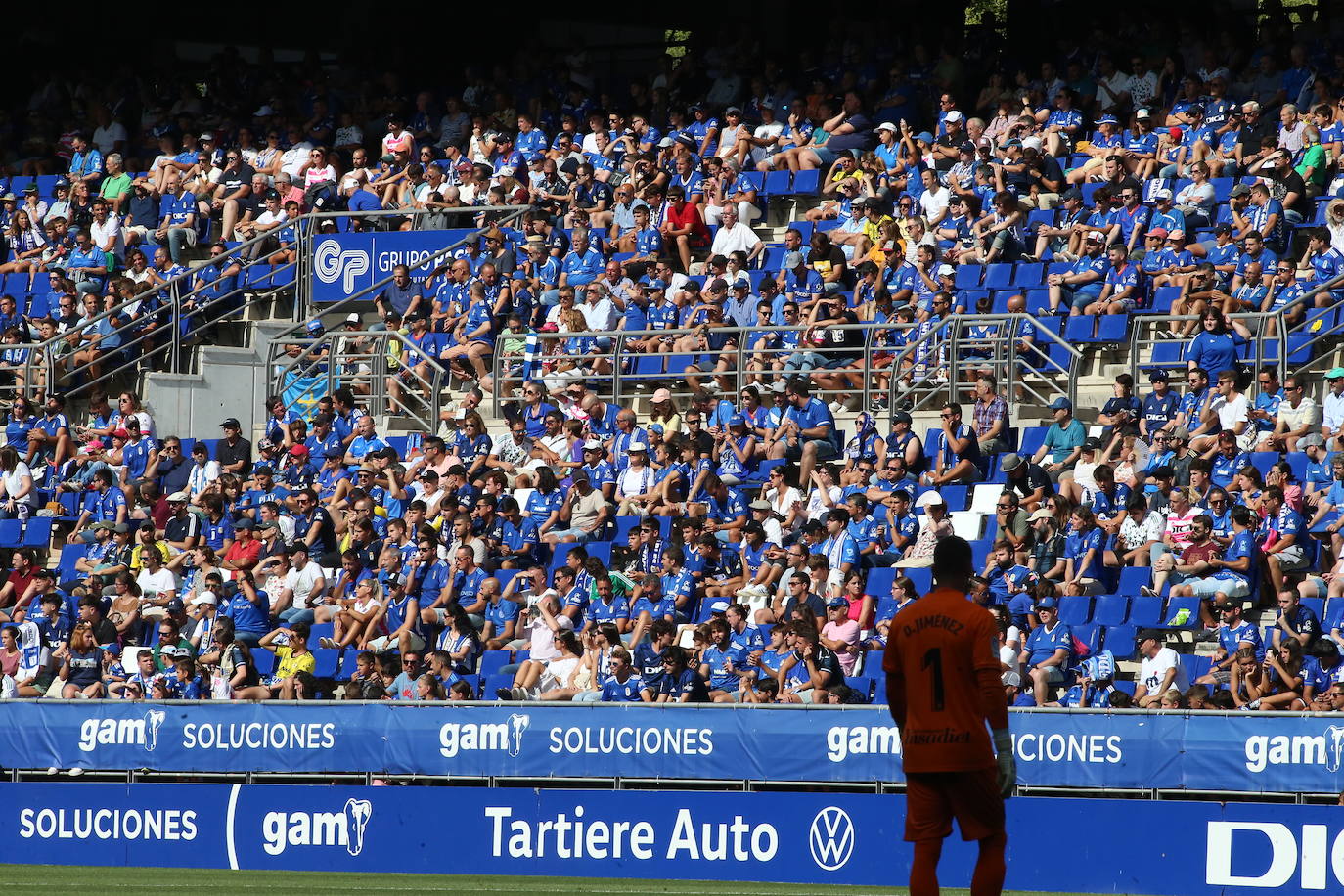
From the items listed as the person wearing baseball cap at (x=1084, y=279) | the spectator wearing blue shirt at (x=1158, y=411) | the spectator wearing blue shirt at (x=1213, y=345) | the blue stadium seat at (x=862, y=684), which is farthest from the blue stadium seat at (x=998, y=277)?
the blue stadium seat at (x=862, y=684)

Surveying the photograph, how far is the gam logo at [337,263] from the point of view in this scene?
23.6 m

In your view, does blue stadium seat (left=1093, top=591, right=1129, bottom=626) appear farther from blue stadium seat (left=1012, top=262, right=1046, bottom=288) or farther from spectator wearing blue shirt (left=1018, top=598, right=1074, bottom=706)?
blue stadium seat (left=1012, top=262, right=1046, bottom=288)

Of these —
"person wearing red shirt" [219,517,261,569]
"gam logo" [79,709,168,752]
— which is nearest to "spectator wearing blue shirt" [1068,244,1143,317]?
"person wearing red shirt" [219,517,261,569]

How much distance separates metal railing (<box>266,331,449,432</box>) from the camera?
21.5 meters

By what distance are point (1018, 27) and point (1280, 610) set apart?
1089 centimetres

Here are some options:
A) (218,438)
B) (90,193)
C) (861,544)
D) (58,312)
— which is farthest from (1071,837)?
(90,193)

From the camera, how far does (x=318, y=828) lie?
48.0 ft

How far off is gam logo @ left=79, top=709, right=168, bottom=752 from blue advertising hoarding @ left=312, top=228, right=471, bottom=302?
8.93 meters

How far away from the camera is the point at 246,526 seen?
19734 millimetres

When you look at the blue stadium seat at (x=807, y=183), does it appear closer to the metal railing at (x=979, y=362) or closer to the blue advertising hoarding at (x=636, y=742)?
the metal railing at (x=979, y=362)

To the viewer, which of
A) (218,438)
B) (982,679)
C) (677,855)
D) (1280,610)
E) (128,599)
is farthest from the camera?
(218,438)

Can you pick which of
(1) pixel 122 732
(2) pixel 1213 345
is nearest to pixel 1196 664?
(2) pixel 1213 345

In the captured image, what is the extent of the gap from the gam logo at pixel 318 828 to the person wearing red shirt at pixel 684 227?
8413 mm

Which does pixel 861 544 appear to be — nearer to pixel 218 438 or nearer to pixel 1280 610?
pixel 1280 610
